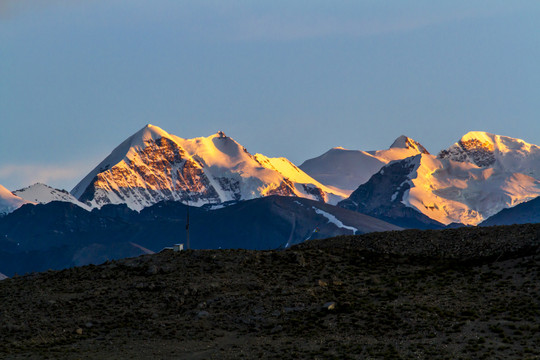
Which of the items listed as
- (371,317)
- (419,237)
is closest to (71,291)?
(371,317)

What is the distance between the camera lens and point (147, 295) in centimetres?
9044

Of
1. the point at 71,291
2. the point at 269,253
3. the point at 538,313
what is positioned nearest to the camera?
the point at 538,313

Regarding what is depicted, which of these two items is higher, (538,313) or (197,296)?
(197,296)

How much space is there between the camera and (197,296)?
89188 mm

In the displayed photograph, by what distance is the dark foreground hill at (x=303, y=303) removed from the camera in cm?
7181

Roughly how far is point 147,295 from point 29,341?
15.6m

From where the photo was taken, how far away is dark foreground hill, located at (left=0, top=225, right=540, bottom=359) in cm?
7181

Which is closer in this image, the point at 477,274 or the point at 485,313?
the point at 485,313

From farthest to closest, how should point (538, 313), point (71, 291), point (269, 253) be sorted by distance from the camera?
point (269, 253)
point (71, 291)
point (538, 313)

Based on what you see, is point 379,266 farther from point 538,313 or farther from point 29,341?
point 29,341

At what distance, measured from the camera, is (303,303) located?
84.6 m

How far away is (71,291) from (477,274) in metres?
43.6

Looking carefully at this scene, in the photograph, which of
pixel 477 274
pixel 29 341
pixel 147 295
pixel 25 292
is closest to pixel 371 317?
pixel 477 274

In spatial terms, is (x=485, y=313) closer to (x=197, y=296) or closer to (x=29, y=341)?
(x=197, y=296)
